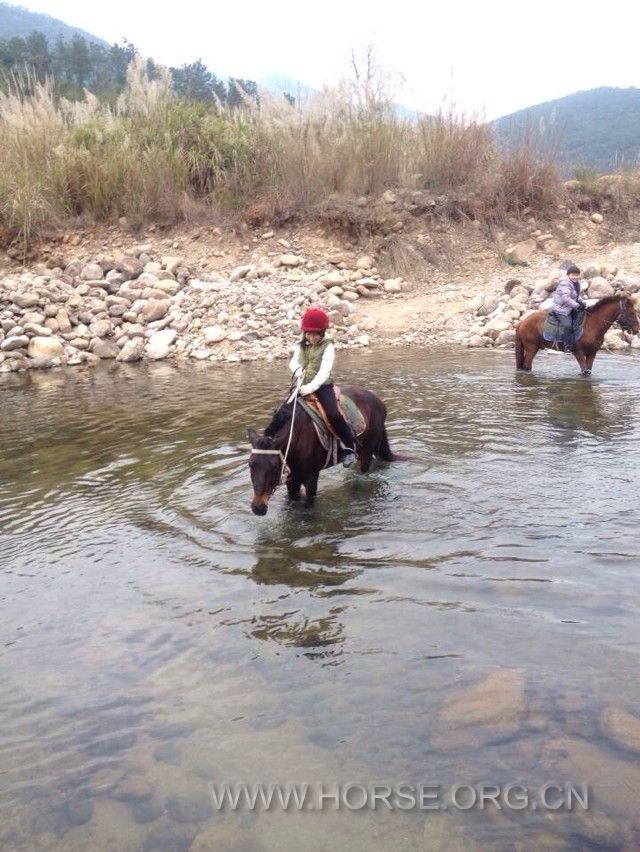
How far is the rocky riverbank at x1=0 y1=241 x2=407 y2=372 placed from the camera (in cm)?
1504

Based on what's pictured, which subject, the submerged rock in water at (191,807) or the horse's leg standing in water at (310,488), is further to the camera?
the horse's leg standing in water at (310,488)

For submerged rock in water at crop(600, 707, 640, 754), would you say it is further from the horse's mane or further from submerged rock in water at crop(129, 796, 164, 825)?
the horse's mane

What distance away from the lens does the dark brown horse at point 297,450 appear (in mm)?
5777

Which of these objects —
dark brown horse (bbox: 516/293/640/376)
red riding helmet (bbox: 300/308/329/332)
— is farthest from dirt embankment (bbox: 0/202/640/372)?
red riding helmet (bbox: 300/308/329/332)

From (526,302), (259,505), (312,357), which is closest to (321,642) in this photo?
(259,505)

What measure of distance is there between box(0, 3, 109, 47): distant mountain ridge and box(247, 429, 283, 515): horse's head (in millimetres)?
188873

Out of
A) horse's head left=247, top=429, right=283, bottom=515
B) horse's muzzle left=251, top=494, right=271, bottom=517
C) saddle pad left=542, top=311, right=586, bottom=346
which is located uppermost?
saddle pad left=542, top=311, right=586, bottom=346

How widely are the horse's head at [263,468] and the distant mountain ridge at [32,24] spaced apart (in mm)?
188873

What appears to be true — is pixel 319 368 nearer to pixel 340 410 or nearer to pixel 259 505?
pixel 340 410

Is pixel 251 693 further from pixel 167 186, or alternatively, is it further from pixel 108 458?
pixel 167 186

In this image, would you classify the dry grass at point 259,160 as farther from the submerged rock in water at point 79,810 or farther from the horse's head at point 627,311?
the submerged rock in water at point 79,810

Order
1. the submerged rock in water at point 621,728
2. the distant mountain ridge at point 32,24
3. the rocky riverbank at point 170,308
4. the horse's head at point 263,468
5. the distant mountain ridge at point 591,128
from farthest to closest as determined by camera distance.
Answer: the distant mountain ridge at point 32,24, the distant mountain ridge at point 591,128, the rocky riverbank at point 170,308, the horse's head at point 263,468, the submerged rock in water at point 621,728

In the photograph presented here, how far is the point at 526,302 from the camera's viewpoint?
15.7 meters

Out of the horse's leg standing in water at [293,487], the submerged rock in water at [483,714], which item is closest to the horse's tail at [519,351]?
the horse's leg standing in water at [293,487]
